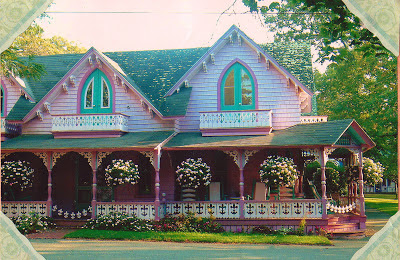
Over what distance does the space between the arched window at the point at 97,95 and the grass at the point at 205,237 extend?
19.1ft

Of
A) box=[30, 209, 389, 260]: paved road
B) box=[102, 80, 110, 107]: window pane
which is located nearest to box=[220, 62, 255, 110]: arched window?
box=[102, 80, 110, 107]: window pane

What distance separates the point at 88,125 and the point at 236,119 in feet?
19.5

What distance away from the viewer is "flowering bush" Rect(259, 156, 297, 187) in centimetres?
1529

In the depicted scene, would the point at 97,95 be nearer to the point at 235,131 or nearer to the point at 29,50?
the point at 235,131

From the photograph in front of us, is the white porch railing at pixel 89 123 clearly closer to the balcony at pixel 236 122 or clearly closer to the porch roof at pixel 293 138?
the porch roof at pixel 293 138

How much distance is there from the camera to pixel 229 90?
18.5 meters

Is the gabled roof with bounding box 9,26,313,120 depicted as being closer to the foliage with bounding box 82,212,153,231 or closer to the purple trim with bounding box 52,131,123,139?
the purple trim with bounding box 52,131,123,139

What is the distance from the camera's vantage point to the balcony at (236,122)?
56.6 feet

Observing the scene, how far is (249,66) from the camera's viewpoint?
18391 millimetres

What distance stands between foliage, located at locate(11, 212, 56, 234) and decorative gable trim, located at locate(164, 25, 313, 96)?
21.8 ft

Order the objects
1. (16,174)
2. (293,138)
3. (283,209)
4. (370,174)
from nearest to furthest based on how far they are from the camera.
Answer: (283,209)
(293,138)
(16,174)
(370,174)

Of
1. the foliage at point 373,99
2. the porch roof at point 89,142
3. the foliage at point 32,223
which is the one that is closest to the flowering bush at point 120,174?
the porch roof at point 89,142

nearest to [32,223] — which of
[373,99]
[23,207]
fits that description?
[23,207]

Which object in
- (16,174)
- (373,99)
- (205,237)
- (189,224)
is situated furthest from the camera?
(373,99)
